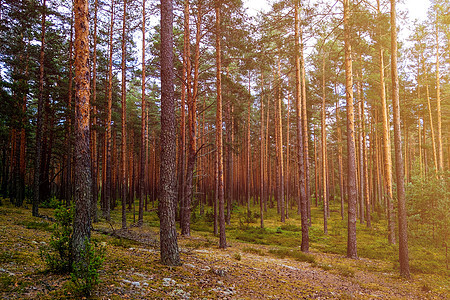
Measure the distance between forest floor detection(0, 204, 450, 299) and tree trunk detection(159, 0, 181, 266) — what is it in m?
0.55

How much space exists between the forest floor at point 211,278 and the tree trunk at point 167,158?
1.81ft

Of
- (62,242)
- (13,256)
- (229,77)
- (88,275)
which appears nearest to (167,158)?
(62,242)

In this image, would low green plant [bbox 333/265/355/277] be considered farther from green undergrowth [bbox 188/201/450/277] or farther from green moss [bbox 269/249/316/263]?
green undergrowth [bbox 188/201/450/277]

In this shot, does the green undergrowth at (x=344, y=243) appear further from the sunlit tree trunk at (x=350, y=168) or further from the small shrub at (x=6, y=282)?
the small shrub at (x=6, y=282)

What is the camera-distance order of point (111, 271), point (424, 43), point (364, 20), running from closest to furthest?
point (111, 271)
point (364, 20)
point (424, 43)

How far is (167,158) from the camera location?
734 cm

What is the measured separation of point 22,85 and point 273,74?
2009 centimetres

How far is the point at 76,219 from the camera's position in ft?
16.8

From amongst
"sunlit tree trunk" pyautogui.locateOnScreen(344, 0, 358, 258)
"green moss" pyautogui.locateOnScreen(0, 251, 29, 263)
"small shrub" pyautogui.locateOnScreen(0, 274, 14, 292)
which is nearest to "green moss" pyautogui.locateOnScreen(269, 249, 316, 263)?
"sunlit tree trunk" pyautogui.locateOnScreen(344, 0, 358, 258)

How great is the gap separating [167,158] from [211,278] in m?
3.55

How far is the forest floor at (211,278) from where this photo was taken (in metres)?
4.84

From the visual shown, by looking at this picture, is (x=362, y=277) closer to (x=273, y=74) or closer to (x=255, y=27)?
(x=255, y=27)

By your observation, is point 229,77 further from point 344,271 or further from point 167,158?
point 344,271

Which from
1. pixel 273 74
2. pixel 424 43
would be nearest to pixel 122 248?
pixel 273 74
